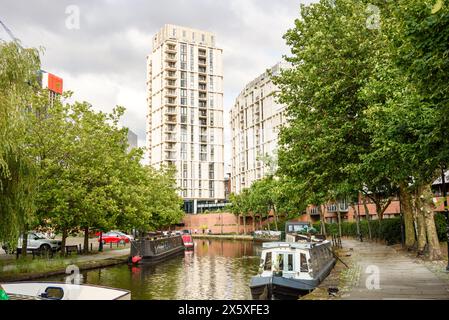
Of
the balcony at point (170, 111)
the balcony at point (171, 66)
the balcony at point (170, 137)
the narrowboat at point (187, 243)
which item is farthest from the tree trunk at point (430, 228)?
the balcony at point (171, 66)

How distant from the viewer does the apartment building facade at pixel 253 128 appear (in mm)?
107312

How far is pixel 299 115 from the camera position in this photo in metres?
25.4

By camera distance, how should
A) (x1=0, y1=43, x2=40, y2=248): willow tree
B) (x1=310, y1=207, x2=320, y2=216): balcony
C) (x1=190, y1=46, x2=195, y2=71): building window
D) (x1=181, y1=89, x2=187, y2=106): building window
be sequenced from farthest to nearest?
(x1=190, y1=46, x2=195, y2=71): building window < (x1=181, y1=89, x2=187, y2=106): building window < (x1=310, y1=207, x2=320, y2=216): balcony < (x1=0, y1=43, x2=40, y2=248): willow tree

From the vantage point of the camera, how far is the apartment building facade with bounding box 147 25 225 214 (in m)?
115

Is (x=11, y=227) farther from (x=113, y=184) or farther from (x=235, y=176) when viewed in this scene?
(x=235, y=176)

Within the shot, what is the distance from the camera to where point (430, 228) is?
80.5 feet

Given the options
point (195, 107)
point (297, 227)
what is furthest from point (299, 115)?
point (195, 107)

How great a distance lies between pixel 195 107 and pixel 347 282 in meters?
101

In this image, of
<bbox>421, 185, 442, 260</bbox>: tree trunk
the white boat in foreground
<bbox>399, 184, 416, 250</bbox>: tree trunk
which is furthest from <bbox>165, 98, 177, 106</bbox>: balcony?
the white boat in foreground

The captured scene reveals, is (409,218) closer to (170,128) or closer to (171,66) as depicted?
(170,128)

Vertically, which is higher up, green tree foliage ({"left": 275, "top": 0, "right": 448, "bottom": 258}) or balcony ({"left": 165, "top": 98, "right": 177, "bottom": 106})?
balcony ({"left": 165, "top": 98, "right": 177, "bottom": 106})

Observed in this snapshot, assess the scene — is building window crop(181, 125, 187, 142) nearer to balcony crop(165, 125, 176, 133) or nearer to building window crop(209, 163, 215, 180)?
balcony crop(165, 125, 176, 133)

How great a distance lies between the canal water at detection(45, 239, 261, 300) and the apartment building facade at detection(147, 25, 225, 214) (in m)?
79.0

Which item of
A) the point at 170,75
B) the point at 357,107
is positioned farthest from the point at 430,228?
the point at 170,75
